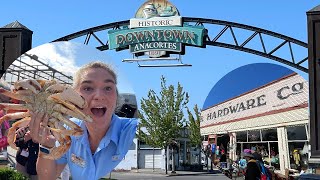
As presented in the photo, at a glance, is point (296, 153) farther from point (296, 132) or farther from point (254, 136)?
point (254, 136)

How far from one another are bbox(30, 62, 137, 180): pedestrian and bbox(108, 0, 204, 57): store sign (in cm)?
741

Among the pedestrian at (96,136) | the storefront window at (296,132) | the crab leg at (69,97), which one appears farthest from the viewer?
the storefront window at (296,132)

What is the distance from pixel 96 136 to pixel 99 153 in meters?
0.08

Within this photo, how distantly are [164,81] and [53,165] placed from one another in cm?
208

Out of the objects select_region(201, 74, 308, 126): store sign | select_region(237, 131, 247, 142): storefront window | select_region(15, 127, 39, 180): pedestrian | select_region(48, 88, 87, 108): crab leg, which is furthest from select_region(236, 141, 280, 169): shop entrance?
select_region(48, 88, 87, 108): crab leg

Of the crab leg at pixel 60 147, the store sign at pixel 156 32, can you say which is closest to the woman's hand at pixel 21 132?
the crab leg at pixel 60 147

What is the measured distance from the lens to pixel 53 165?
243cm

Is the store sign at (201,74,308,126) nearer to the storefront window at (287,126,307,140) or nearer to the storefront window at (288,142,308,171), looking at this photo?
the storefront window at (287,126,307,140)

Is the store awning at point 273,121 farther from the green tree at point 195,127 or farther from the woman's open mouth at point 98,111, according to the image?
the woman's open mouth at point 98,111

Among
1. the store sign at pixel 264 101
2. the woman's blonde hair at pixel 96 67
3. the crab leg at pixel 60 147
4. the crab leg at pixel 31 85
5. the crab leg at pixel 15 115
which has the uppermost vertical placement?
the store sign at pixel 264 101

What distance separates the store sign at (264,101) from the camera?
5344 millimetres

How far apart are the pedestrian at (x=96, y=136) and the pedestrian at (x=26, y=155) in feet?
0.86

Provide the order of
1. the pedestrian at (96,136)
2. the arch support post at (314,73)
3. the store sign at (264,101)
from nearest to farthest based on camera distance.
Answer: the pedestrian at (96,136) < the store sign at (264,101) < the arch support post at (314,73)

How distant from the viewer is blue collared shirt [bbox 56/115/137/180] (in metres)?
2.44
